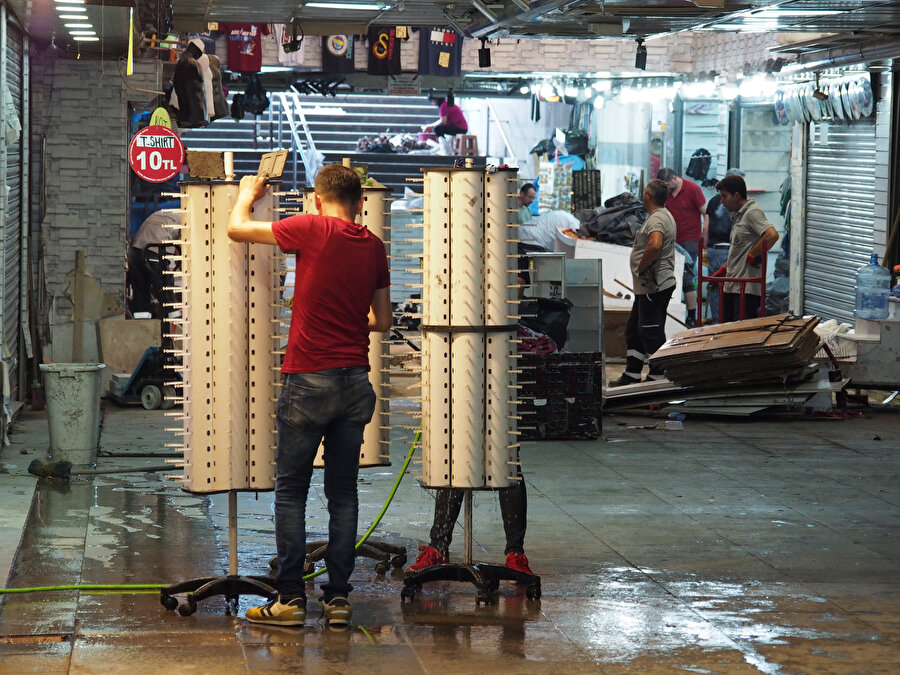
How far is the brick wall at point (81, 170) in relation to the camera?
13250 mm

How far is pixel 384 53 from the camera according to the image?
1859cm

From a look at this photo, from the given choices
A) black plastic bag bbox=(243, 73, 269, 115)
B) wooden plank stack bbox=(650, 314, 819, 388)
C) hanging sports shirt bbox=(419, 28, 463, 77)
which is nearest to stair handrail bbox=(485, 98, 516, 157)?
hanging sports shirt bbox=(419, 28, 463, 77)

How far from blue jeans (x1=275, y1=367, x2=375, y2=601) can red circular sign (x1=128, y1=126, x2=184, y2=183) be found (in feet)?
27.3

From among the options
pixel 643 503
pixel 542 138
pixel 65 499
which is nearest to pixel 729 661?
pixel 643 503

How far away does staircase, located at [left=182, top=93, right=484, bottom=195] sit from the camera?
24.9 m

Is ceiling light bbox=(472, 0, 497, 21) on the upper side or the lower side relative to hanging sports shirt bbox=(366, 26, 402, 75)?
lower

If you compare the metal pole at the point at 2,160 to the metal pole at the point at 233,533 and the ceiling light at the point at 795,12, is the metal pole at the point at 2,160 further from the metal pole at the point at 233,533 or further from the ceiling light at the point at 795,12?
the ceiling light at the point at 795,12

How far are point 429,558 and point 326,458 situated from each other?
102cm

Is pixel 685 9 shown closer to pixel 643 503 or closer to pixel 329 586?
pixel 643 503

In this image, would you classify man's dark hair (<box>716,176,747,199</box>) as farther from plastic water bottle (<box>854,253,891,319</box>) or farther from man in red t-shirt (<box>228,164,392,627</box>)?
man in red t-shirt (<box>228,164,392,627</box>)

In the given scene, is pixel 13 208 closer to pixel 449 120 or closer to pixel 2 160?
pixel 2 160

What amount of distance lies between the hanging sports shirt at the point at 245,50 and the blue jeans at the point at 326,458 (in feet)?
45.4

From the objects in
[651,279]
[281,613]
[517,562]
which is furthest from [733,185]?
[281,613]

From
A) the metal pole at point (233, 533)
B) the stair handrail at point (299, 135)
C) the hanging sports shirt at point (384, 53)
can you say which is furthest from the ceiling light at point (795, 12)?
the stair handrail at point (299, 135)
